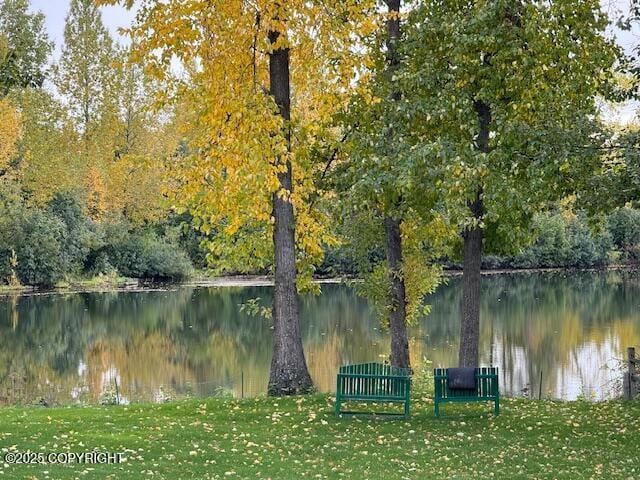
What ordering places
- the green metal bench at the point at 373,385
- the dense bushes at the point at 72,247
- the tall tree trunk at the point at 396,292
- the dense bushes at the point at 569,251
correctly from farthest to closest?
the dense bushes at the point at 569,251, the dense bushes at the point at 72,247, the tall tree trunk at the point at 396,292, the green metal bench at the point at 373,385

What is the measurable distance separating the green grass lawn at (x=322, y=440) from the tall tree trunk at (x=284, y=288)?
2.82ft

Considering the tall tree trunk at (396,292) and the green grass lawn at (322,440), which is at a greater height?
the tall tree trunk at (396,292)

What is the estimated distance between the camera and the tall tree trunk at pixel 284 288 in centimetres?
1248

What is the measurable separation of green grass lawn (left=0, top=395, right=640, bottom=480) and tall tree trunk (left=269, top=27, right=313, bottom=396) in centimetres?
86

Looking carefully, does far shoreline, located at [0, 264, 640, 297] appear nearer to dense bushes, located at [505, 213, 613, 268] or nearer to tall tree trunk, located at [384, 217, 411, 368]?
dense bushes, located at [505, 213, 613, 268]

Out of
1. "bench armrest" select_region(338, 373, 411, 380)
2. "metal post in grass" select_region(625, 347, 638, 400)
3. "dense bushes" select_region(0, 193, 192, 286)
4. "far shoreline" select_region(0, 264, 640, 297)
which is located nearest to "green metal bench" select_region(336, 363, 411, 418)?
"bench armrest" select_region(338, 373, 411, 380)

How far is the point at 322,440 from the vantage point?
904cm

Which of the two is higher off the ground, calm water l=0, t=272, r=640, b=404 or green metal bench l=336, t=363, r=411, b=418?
green metal bench l=336, t=363, r=411, b=418

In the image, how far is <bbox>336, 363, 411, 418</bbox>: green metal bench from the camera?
33.4 ft

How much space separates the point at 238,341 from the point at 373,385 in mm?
17853

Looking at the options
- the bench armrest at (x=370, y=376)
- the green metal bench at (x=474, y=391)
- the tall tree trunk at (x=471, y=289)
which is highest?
the tall tree trunk at (x=471, y=289)

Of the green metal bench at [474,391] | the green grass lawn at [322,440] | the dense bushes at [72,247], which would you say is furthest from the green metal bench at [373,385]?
the dense bushes at [72,247]

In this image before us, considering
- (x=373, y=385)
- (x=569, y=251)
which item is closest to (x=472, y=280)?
(x=373, y=385)

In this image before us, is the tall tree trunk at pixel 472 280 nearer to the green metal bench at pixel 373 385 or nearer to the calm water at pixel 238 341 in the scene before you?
the green metal bench at pixel 373 385
